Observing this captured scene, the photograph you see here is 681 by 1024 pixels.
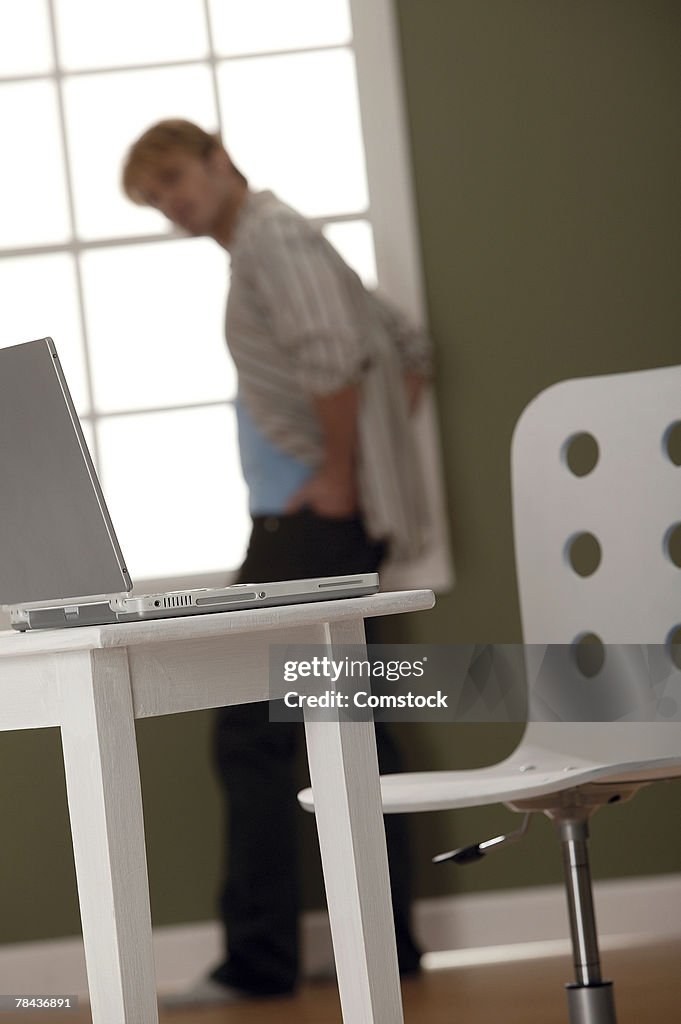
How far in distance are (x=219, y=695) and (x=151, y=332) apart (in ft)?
6.19

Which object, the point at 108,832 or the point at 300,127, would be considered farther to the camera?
the point at 300,127

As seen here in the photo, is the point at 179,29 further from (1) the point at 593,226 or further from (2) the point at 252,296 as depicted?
(1) the point at 593,226

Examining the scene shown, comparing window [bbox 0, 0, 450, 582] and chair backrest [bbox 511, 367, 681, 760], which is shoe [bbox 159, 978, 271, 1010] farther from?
chair backrest [bbox 511, 367, 681, 760]

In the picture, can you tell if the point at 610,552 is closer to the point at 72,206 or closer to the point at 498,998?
the point at 498,998

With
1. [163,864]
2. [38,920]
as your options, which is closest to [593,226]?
[163,864]

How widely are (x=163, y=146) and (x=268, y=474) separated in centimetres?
76

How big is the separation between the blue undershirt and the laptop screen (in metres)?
1.51

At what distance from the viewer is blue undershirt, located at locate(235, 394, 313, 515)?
2.77 m

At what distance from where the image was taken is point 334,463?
2775 millimetres

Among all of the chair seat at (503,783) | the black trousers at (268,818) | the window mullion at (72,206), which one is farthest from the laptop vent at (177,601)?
the window mullion at (72,206)

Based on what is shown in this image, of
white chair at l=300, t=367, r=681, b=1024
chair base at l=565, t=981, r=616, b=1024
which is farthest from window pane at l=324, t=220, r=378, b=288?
chair base at l=565, t=981, r=616, b=1024

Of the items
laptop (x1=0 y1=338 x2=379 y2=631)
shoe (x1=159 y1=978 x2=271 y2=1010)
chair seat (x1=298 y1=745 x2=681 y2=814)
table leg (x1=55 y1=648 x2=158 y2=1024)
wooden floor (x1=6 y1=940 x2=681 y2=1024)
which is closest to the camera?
table leg (x1=55 y1=648 x2=158 y2=1024)

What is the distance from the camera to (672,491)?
5.86 feet

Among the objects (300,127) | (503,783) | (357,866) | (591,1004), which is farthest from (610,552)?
(300,127)
